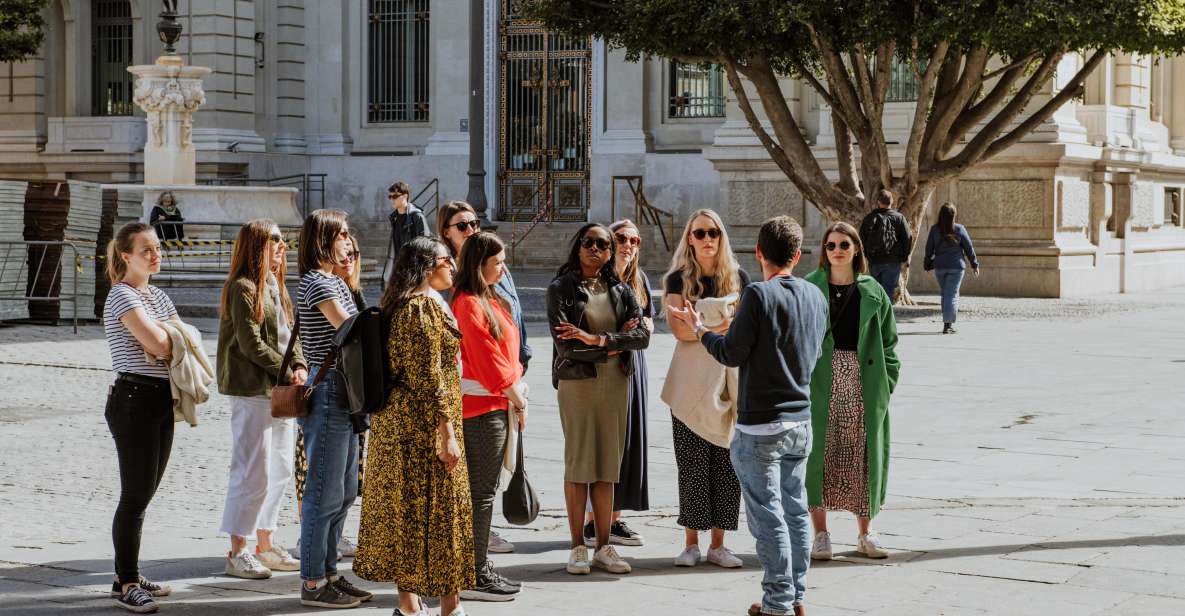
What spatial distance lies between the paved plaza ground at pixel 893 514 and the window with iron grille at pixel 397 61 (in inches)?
754

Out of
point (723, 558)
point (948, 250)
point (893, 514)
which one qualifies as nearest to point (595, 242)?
point (723, 558)

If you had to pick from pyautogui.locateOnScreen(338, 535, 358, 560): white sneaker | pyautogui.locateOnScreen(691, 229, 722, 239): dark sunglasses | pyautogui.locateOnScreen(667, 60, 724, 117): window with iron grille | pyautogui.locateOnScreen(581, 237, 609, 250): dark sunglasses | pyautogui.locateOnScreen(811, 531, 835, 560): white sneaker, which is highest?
pyautogui.locateOnScreen(667, 60, 724, 117): window with iron grille

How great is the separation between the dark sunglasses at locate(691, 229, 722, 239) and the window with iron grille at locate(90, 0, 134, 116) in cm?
2897

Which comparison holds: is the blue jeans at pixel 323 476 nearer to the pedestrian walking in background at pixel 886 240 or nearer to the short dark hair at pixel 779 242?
the short dark hair at pixel 779 242

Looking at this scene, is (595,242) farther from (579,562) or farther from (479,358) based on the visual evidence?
(579,562)

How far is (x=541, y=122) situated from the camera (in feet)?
104

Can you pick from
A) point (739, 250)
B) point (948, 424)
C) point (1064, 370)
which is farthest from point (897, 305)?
point (948, 424)

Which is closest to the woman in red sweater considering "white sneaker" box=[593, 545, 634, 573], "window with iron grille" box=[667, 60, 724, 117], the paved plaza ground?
the paved plaza ground

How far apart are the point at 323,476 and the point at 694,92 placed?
2423 cm

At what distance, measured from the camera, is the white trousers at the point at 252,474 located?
713cm

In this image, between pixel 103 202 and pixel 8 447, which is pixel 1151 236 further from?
pixel 8 447

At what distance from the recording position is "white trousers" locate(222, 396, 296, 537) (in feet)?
23.4

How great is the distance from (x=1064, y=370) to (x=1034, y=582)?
816 centimetres

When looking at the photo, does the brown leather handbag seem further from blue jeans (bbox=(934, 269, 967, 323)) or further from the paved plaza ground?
blue jeans (bbox=(934, 269, 967, 323))
